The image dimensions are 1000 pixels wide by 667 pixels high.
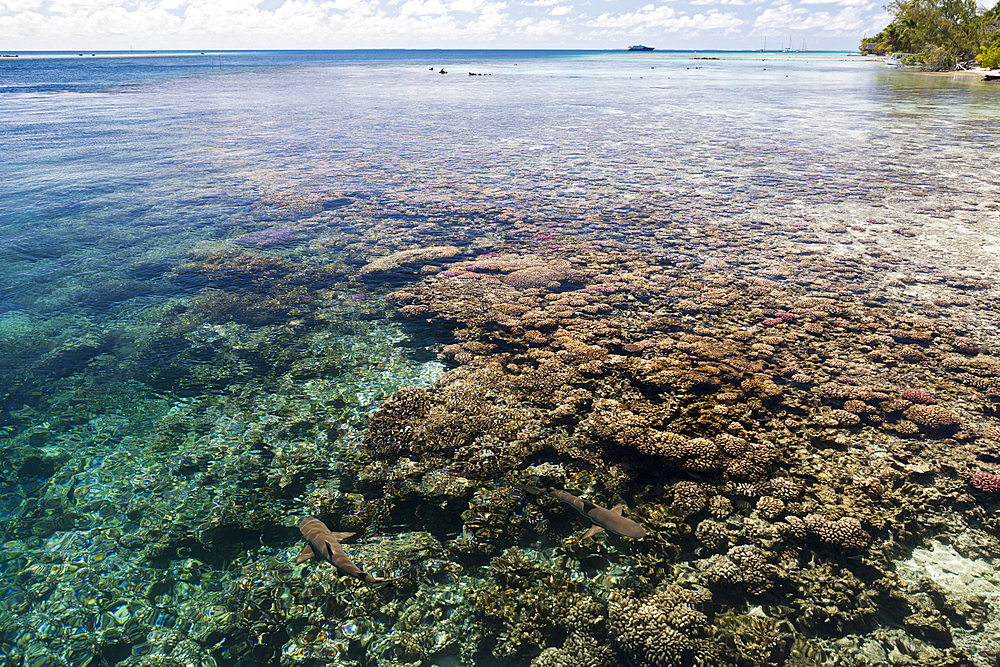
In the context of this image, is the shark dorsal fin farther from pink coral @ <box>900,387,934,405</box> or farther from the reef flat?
pink coral @ <box>900,387,934,405</box>

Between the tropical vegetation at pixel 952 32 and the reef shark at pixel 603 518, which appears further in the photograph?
the tropical vegetation at pixel 952 32

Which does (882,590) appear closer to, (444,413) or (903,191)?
(444,413)

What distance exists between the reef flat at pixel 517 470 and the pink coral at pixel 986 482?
0.02m

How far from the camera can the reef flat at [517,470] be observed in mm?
3504

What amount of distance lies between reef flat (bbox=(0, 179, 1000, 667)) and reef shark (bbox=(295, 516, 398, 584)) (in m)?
0.10

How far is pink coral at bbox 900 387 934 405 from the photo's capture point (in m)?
5.65

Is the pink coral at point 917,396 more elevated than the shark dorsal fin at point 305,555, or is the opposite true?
the pink coral at point 917,396

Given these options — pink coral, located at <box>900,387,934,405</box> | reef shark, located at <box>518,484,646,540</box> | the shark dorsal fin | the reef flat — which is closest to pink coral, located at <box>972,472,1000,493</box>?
the reef flat

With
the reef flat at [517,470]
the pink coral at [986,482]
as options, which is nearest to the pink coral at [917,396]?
the reef flat at [517,470]

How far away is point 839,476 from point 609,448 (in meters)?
2.04

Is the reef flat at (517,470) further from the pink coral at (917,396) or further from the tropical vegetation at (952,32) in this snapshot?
the tropical vegetation at (952,32)

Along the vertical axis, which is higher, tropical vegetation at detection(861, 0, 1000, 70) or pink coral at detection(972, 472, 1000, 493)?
tropical vegetation at detection(861, 0, 1000, 70)

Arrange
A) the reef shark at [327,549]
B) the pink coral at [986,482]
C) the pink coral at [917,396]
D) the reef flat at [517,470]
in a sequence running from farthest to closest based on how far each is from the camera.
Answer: the pink coral at [917,396]
the pink coral at [986,482]
the reef shark at [327,549]
the reef flat at [517,470]

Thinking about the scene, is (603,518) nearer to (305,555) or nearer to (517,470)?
(517,470)
